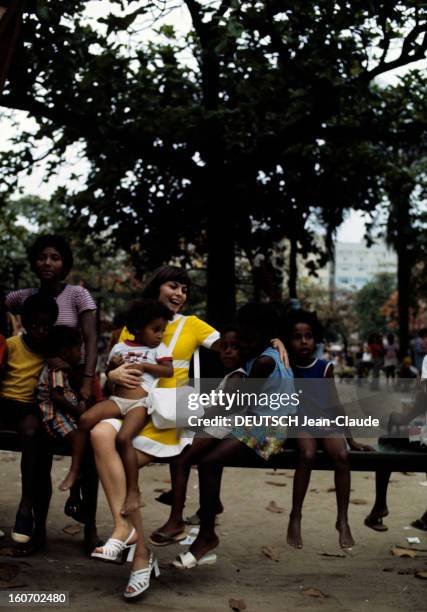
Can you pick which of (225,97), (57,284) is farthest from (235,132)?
(57,284)

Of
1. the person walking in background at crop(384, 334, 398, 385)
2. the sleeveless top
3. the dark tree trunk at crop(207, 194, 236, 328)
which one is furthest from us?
the person walking in background at crop(384, 334, 398, 385)

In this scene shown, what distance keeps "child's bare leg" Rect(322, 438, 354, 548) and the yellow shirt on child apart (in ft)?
5.91

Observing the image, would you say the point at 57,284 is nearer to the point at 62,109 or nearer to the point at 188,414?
the point at 188,414

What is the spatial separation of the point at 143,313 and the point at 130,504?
1.03 metres

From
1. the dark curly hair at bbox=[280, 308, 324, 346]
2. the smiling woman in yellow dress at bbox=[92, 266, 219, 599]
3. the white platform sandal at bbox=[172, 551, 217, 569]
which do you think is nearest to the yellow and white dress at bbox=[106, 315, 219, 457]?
the smiling woman in yellow dress at bbox=[92, 266, 219, 599]

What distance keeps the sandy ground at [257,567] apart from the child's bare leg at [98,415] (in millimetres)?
902

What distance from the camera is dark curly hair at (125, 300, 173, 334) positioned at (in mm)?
4375

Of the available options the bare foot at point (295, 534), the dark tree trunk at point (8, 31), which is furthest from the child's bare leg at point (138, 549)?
the dark tree trunk at point (8, 31)

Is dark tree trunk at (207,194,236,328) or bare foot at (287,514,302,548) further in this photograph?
dark tree trunk at (207,194,236,328)

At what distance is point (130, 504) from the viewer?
162 inches

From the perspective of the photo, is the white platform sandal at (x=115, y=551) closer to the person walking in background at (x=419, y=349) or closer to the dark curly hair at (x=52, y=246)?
the dark curly hair at (x=52, y=246)

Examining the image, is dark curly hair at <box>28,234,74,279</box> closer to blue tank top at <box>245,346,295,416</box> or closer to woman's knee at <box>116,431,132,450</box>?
woman's knee at <box>116,431,132,450</box>

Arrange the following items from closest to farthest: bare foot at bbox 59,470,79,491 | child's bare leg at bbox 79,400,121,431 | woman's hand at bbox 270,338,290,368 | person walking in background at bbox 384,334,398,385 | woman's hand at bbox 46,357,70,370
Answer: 1. bare foot at bbox 59,470,79,491
2. child's bare leg at bbox 79,400,121,431
3. woman's hand at bbox 270,338,290,368
4. woman's hand at bbox 46,357,70,370
5. person walking in background at bbox 384,334,398,385

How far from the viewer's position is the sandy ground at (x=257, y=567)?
14.1 feet
